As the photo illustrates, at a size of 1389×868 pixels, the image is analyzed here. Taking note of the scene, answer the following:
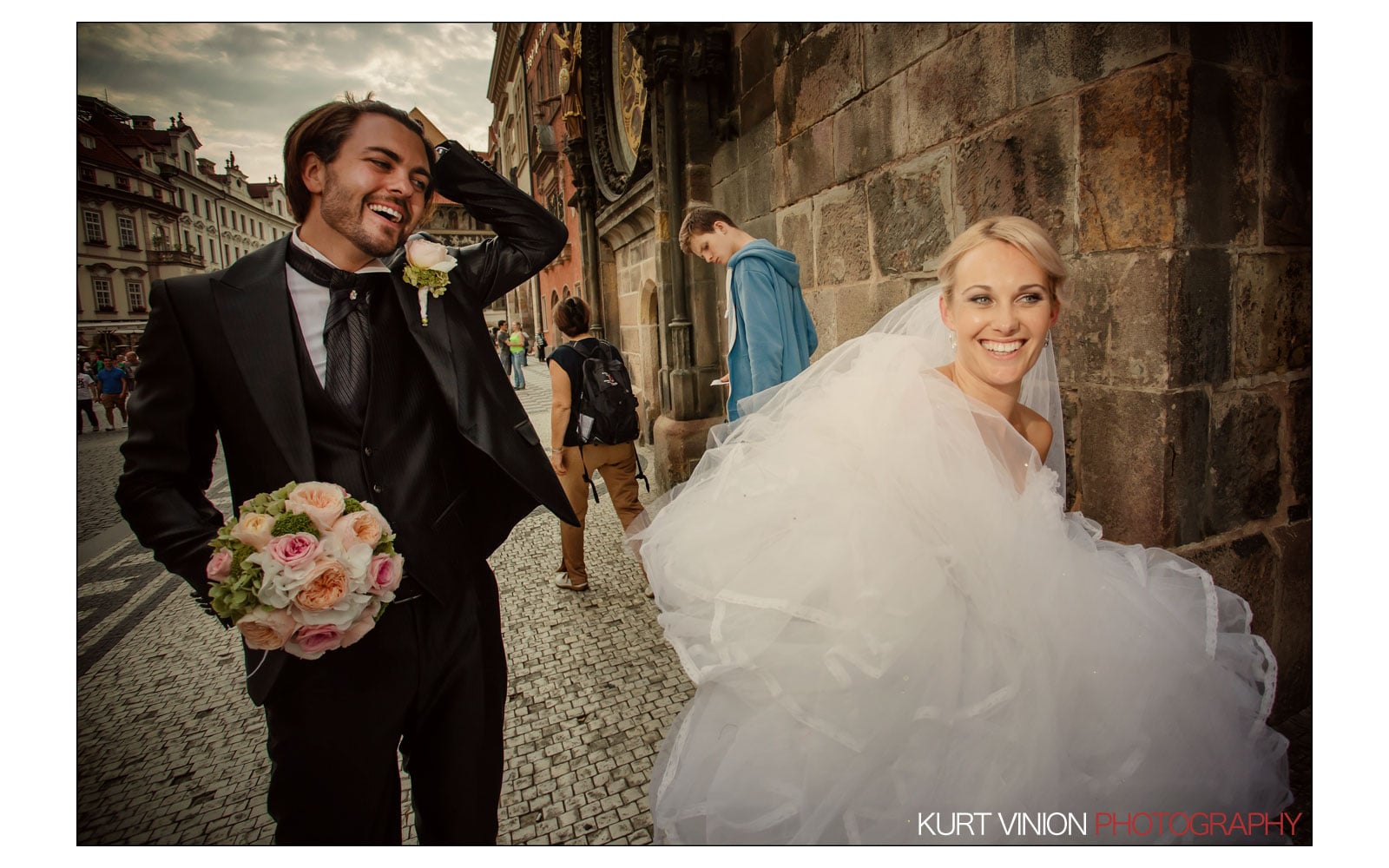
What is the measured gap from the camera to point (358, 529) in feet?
4.04

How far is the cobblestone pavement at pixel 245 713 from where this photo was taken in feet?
6.50

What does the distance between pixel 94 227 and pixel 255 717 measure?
6.40ft

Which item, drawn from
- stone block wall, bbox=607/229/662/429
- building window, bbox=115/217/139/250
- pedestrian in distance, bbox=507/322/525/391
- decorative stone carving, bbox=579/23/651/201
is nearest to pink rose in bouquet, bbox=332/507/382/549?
building window, bbox=115/217/139/250

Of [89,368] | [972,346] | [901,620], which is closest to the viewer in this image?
[901,620]

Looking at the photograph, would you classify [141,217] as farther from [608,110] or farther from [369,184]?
[608,110]

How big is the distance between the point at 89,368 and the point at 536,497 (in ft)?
4.14

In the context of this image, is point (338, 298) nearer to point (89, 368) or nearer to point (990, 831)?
point (89, 368)

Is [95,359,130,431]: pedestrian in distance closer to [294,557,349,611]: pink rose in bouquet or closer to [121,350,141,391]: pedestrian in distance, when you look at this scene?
[121,350,141,391]: pedestrian in distance

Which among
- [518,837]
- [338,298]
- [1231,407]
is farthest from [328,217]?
[1231,407]

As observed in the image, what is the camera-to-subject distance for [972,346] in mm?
1552

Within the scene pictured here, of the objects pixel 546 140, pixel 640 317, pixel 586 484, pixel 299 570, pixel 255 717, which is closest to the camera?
pixel 299 570

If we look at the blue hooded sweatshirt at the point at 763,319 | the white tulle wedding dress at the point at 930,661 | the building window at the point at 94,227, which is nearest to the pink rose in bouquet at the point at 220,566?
the white tulle wedding dress at the point at 930,661

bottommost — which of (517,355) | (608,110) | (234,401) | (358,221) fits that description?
(234,401)

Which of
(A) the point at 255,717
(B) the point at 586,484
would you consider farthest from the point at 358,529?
(B) the point at 586,484
